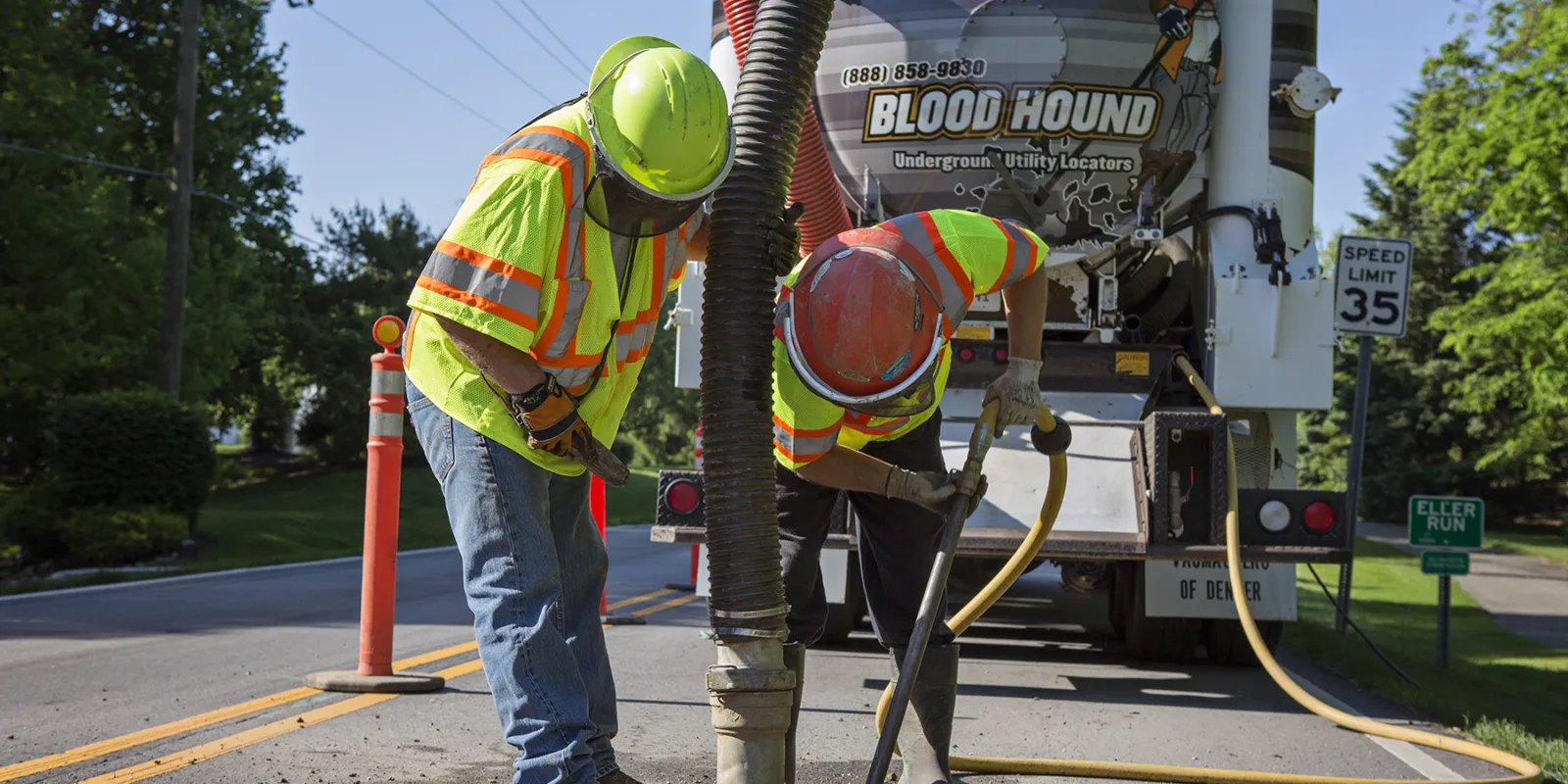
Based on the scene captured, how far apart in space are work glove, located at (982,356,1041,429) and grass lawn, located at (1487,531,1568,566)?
78.7 ft

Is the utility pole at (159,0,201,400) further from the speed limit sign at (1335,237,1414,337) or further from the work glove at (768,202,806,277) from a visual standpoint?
the work glove at (768,202,806,277)

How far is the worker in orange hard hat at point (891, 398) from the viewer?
384 centimetres

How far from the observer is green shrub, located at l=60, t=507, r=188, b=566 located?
16609 millimetres

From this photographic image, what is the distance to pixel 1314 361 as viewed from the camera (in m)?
7.51

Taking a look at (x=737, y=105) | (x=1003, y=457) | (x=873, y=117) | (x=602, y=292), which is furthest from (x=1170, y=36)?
(x=602, y=292)

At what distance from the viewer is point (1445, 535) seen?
30.0ft

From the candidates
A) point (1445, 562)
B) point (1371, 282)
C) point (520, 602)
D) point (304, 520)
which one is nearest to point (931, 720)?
point (520, 602)

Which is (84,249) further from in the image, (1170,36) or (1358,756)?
(1358,756)

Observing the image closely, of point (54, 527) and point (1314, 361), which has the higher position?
point (1314, 361)

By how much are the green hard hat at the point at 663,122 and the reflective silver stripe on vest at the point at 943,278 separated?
0.86 meters

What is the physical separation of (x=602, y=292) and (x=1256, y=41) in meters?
5.44

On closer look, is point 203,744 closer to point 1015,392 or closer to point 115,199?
point 1015,392

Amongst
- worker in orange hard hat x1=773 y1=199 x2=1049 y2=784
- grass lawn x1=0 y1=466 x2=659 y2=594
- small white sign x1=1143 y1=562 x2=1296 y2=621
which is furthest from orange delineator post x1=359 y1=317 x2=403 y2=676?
grass lawn x1=0 y1=466 x2=659 y2=594

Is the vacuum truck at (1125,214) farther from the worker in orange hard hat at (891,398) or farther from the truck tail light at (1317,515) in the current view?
the worker in orange hard hat at (891,398)
